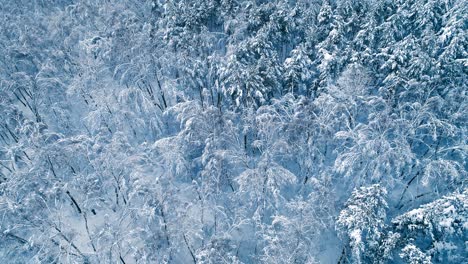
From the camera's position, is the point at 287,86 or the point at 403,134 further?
the point at 287,86

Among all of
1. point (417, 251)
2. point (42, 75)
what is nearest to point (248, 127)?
point (417, 251)

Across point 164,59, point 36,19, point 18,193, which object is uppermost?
point 36,19

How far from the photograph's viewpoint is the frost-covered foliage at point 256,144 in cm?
1645

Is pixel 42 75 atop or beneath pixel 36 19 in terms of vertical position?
beneath

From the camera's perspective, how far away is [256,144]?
1864cm

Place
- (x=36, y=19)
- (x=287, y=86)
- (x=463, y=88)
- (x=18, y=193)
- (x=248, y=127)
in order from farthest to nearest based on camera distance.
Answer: (x=36, y=19) → (x=287, y=86) → (x=248, y=127) → (x=18, y=193) → (x=463, y=88)

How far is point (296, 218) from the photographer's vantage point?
1650cm

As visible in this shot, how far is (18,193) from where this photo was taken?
1877cm

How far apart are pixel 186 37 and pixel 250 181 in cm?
1274

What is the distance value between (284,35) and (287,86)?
5120mm

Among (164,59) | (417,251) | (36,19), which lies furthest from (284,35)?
(36,19)

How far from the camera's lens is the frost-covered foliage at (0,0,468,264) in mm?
16453

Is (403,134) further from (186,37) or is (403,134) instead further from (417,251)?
(186,37)

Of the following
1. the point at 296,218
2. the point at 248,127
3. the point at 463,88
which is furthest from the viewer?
the point at 248,127
